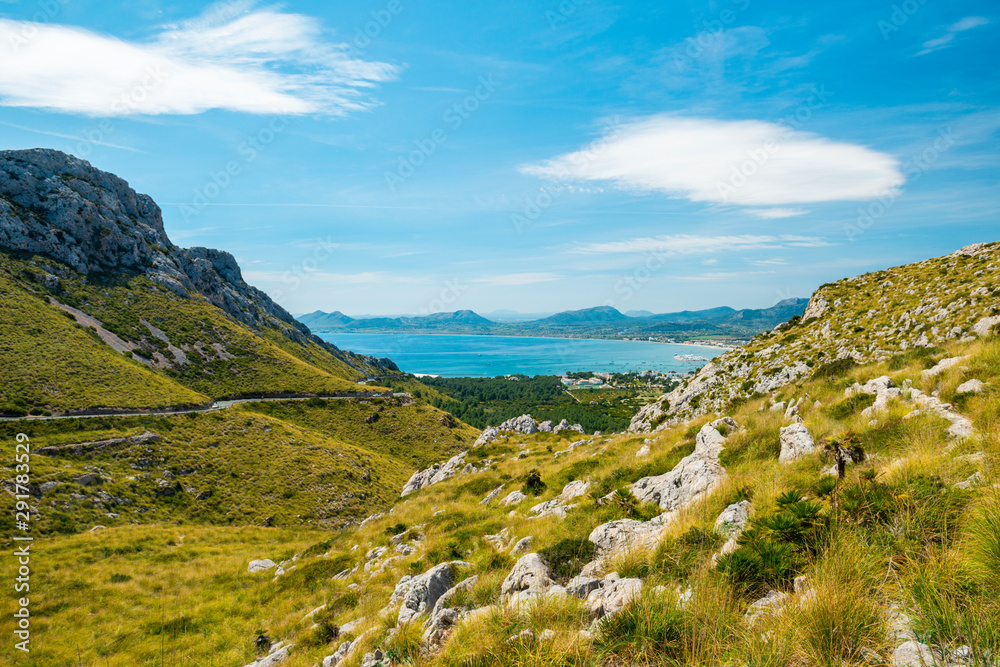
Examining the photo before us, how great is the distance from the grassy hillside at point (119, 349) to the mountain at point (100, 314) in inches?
7.9

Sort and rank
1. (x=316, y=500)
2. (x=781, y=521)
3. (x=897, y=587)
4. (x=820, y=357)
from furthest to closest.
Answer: (x=316, y=500)
(x=820, y=357)
(x=781, y=521)
(x=897, y=587)

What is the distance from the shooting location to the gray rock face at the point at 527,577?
6392 millimetres

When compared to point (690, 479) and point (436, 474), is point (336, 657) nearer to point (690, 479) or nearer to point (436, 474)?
point (690, 479)

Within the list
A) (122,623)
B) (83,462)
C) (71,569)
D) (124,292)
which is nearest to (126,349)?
(124,292)

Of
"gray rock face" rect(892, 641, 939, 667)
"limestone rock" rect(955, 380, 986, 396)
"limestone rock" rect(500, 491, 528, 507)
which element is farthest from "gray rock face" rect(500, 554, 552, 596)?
"limestone rock" rect(955, 380, 986, 396)

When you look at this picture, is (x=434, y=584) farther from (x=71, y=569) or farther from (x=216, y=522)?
(x=216, y=522)

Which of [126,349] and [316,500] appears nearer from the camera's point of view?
[316,500]

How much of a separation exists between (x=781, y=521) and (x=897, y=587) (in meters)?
1.25

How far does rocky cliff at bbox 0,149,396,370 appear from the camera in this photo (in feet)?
285

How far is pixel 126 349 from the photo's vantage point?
74000 millimetres

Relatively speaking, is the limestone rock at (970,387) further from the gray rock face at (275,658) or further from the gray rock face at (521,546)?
the gray rock face at (275,658)

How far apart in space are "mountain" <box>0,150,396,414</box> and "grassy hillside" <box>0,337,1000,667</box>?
193ft

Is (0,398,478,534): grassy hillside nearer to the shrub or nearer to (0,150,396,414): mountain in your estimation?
(0,150,396,414): mountain

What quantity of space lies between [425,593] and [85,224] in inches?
5368
